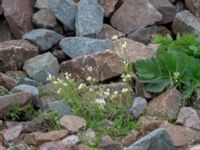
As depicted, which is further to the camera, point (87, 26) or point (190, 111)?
point (87, 26)

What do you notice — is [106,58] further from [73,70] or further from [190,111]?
[190,111]

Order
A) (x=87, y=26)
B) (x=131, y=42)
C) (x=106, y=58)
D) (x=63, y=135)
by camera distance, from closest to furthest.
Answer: (x=63, y=135), (x=106, y=58), (x=131, y=42), (x=87, y=26)

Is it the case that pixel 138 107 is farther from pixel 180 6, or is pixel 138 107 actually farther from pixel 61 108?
pixel 180 6

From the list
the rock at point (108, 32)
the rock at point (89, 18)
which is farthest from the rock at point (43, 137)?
the rock at point (108, 32)

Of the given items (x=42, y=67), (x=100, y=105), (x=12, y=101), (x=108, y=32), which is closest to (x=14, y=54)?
(x=42, y=67)

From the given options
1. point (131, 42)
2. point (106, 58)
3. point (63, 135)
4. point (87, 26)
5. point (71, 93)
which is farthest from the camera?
point (87, 26)

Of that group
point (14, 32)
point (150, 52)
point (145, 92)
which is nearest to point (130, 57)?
point (150, 52)
